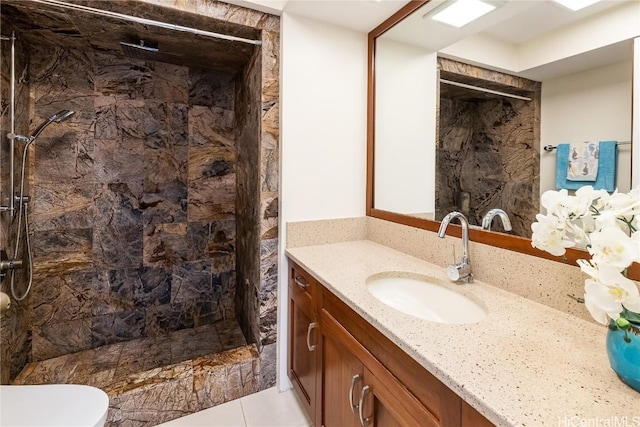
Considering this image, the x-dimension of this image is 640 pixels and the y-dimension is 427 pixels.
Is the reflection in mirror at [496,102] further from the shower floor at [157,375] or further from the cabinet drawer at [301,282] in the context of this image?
the shower floor at [157,375]

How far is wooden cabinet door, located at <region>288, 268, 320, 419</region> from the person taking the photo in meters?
1.41

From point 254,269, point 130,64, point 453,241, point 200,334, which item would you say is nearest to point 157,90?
point 130,64

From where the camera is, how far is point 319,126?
1.76 metres

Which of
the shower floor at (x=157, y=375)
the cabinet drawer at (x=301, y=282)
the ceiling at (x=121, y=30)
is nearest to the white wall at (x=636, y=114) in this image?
the cabinet drawer at (x=301, y=282)

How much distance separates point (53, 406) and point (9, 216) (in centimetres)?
125

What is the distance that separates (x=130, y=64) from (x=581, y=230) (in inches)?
106

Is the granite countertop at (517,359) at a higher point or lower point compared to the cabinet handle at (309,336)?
higher

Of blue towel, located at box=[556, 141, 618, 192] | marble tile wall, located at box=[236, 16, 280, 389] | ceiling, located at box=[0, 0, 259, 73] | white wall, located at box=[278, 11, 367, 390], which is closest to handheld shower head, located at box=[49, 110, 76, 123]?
ceiling, located at box=[0, 0, 259, 73]

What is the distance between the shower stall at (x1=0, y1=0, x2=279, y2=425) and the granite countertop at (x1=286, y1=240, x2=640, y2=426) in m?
1.06

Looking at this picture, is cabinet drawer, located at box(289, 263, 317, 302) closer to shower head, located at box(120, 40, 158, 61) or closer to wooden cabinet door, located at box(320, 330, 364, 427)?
wooden cabinet door, located at box(320, 330, 364, 427)

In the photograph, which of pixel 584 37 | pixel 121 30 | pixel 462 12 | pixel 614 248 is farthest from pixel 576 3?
pixel 121 30

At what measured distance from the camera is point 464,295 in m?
1.15

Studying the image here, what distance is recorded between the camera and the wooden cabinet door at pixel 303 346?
1409 mm

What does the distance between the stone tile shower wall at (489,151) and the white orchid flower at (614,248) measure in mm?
516
